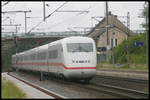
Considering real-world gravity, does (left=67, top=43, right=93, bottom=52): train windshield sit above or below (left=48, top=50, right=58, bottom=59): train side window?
above

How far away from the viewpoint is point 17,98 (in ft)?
43.0

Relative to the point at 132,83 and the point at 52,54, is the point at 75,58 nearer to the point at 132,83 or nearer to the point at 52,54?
the point at 132,83

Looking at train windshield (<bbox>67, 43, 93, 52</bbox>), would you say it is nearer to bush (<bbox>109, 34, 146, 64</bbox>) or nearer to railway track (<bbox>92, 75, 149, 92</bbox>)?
railway track (<bbox>92, 75, 149, 92</bbox>)

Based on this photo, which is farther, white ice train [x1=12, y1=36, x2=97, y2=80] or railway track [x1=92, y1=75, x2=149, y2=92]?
white ice train [x1=12, y1=36, x2=97, y2=80]

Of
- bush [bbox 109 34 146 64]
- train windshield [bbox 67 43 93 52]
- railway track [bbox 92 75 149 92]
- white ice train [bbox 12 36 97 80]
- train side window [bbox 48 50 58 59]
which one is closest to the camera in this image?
railway track [bbox 92 75 149 92]

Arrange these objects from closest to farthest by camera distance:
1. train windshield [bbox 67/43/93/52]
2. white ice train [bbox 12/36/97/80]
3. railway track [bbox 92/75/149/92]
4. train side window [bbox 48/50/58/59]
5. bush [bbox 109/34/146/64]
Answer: railway track [bbox 92/75/149/92] → white ice train [bbox 12/36/97/80] → train windshield [bbox 67/43/93/52] → train side window [bbox 48/50/58/59] → bush [bbox 109/34/146/64]

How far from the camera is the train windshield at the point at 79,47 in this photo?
79.0ft

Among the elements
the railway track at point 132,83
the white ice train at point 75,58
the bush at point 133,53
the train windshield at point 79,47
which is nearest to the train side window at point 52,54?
the white ice train at point 75,58

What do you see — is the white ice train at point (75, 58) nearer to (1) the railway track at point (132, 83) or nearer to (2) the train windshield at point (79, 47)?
(2) the train windshield at point (79, 47)

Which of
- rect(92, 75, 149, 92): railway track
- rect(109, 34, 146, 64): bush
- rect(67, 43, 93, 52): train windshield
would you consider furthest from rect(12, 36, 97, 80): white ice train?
rect(109, 34, 146, 64): bush

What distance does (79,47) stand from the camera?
79.6ft

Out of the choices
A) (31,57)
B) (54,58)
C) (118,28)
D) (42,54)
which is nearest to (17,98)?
(54,58)

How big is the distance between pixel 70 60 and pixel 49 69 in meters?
6.44

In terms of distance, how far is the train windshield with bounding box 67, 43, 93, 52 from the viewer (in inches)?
948
